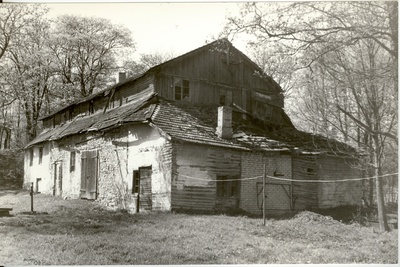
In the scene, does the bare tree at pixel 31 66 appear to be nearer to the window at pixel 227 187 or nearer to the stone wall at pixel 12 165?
the stone wall at pixel 12 165

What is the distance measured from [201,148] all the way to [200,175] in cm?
101

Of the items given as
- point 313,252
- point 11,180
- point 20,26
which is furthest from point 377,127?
point 11,180

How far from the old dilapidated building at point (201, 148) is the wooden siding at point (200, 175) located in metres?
0.04

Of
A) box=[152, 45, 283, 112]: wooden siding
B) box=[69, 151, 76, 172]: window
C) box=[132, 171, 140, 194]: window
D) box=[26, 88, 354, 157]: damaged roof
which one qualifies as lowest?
box=[132, 171, 140, 194]: window

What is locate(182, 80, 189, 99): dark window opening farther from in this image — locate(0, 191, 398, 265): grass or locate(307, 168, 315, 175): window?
locate(0, 191, 398, 265): grass

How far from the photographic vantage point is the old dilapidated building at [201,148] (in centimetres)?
1498

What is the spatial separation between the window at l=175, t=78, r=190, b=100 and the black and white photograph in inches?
2.6

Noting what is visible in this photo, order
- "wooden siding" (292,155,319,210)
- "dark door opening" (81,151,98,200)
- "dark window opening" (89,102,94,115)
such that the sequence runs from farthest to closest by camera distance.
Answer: "dark window opening" (89,102,94,115), "dark door opening" (81,151,98,200), "wooden siding" (292,155,319,210)

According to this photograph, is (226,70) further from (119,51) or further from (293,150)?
(119,51)

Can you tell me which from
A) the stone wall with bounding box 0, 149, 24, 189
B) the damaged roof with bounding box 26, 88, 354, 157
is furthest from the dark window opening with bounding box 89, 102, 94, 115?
the stone wall with bounding box 0, 149, 24, 189

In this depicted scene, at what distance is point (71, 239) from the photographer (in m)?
9.89

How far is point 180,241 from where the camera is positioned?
397 inches

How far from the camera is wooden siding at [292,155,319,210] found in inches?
661

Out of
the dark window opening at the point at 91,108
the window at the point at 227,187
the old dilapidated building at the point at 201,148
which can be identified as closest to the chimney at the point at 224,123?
the old dilapidated building at the point at 201,148
